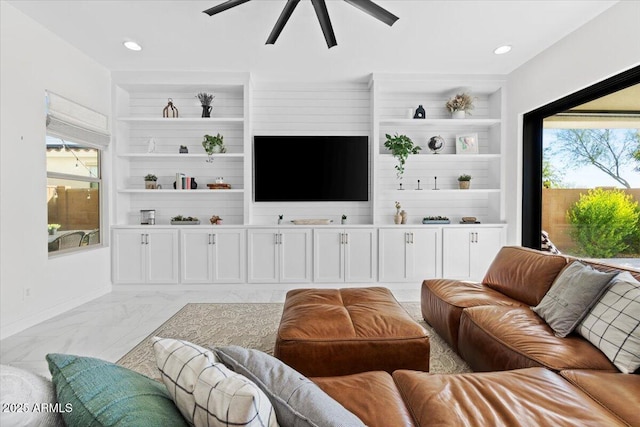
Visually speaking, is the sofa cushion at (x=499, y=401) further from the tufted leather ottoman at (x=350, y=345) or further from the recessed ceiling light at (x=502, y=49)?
the recessed ceiling light at (x=502, y=49)

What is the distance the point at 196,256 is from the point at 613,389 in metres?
4.02

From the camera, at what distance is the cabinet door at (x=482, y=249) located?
14.1 ft

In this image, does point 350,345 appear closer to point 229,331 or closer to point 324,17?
point 229,331

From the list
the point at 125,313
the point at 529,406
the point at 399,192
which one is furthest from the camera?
the point at 399,192

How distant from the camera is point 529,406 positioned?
42.9 inches

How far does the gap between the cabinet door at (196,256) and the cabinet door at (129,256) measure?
1.69 feet

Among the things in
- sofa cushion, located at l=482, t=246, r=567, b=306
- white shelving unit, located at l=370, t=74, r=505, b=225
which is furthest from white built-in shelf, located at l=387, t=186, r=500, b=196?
sofa cushion, located at l=482, t=246, r=567, b=306

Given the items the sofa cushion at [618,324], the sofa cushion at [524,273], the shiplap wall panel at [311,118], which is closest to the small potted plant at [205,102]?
the shiplap wall panel at [311,118]

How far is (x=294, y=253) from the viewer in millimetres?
4227

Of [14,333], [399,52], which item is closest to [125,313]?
[14,333]

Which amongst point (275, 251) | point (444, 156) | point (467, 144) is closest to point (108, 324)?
point (275, 251)

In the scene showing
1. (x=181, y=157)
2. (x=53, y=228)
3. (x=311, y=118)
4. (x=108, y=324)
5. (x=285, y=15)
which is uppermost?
(x=285, y=15)

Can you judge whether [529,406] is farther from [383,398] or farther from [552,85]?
[552,85]

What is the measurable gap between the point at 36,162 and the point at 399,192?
13.4 ft
